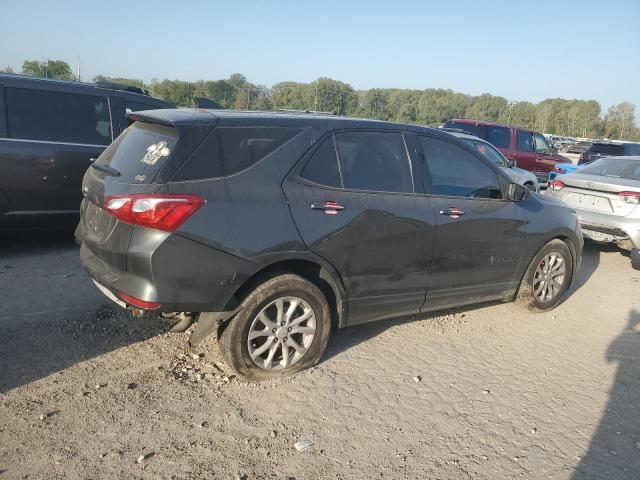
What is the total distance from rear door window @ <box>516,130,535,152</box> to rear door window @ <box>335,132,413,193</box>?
41.3 ft

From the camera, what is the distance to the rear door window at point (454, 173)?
431cm

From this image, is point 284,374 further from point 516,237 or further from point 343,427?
point 516,237

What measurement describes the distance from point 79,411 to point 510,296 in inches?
151

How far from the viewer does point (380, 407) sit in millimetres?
3408

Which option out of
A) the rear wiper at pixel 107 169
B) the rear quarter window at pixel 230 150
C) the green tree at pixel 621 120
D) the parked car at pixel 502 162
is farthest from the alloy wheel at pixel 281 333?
the green tree at pixel 621 120

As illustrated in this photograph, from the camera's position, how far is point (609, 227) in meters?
7.29

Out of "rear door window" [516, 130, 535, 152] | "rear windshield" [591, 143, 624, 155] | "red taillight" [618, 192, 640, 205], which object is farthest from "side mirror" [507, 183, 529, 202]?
"rear windshield" [591, 143, 624, 155]

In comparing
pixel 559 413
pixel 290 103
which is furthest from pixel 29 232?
pixel 290 103

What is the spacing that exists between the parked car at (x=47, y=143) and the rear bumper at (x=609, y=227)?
21.3ft

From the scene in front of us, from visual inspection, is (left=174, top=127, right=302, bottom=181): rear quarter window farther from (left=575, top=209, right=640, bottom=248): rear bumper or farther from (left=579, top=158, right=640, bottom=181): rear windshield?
(left=579, top=158, right=640, bottom=181): rear windshield

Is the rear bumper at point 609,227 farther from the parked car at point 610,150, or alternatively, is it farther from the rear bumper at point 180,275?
the parked car at point 610,150

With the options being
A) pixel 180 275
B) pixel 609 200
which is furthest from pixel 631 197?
pixel 180 275

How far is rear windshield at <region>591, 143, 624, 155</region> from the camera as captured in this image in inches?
703

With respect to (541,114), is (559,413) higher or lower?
lower
